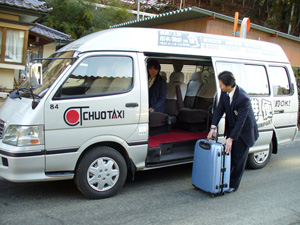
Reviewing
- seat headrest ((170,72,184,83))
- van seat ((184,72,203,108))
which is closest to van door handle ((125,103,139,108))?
seat headrest ((170,72,184,83))

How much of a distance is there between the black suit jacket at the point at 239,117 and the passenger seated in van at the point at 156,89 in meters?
1.07

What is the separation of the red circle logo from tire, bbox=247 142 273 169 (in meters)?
3.52

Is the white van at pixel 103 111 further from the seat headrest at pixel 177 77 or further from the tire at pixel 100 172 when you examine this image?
the seat headrest at pixel 177 77

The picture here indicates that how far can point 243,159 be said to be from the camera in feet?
15.3

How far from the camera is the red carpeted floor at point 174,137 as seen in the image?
17.0 ft

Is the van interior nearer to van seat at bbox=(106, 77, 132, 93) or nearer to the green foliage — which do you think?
van seat at bbox=(106, 77, 132, 93)

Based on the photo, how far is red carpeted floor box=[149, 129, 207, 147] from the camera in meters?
5.18

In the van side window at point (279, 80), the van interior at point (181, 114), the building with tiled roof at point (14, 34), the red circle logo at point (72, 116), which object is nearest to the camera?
the red circle logo at point (72, 116)

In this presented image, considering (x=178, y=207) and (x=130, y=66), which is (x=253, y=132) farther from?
(x=130, y=66)

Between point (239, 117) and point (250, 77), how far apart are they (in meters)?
1.51

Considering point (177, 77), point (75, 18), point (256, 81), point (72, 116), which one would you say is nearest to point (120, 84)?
point (72, 116)

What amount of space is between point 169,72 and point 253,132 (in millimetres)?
3254

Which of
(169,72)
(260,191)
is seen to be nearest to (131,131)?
(260,191)

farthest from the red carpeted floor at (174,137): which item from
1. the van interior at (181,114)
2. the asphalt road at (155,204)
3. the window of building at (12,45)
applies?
the window of building at (12,45)
